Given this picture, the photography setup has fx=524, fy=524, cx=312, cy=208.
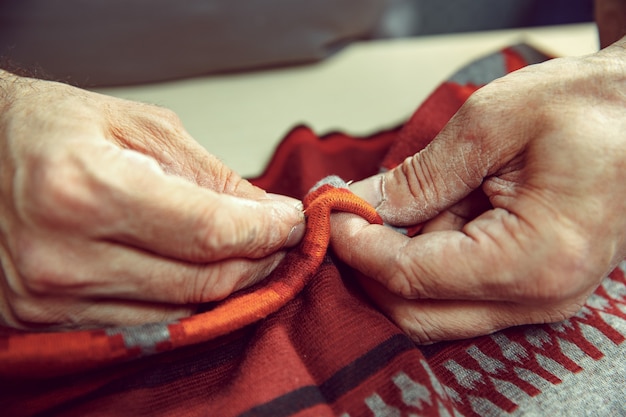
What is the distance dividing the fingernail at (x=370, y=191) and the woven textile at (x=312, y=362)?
0.04m

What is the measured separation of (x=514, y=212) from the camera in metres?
0.64

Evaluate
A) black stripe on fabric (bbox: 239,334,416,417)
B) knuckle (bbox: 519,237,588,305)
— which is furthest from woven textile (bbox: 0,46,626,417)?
knuckle (bbox: 519,237,588,305)

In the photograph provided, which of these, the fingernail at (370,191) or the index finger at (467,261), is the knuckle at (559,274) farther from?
the fingernail at (370,191)

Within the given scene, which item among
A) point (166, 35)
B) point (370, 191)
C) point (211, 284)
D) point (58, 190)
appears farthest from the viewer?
point (166, 35)

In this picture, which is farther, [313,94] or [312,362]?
[313,94]

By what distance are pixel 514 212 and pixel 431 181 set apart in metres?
0.12

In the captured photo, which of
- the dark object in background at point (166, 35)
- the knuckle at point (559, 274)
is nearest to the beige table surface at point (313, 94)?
the dark object in background at point (166, 35)

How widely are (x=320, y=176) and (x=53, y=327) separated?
0.49m

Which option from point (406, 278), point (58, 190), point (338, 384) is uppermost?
point (58, 190)

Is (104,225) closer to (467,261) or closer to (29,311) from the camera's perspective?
(29,311)

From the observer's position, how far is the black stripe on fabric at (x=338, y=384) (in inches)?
22.8

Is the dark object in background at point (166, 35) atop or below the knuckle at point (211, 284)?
atop

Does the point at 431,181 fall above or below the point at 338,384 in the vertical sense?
above

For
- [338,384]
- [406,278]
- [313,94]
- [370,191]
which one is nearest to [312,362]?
Result: [338,384]
